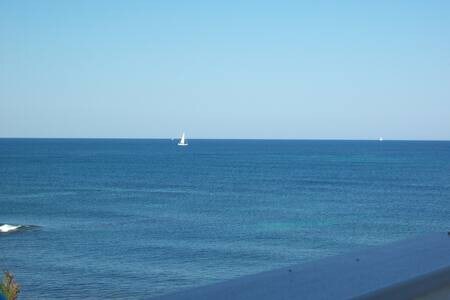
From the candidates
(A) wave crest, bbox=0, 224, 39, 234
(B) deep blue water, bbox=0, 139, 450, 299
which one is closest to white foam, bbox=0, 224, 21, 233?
(A) wave crest, bbox=0, 224, 39, 234

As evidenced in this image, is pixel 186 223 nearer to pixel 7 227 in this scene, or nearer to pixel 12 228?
pixel 12 228

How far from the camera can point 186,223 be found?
41.7 m

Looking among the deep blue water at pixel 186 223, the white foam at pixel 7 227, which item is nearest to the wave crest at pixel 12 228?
the white foam at pixel 7 227

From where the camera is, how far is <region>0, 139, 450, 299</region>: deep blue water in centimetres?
2717

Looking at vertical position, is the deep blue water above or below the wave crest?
above

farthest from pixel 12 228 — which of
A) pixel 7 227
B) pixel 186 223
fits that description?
pixel 186 223

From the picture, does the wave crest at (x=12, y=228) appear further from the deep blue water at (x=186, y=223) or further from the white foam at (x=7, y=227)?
the deep blue water at (x=186, y=223)

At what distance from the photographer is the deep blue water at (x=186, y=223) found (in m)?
27.2

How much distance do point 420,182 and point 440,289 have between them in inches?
2923

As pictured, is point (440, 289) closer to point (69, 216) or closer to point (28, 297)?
point (28, 297)

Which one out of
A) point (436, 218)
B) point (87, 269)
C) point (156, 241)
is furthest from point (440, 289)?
point (436, 218)

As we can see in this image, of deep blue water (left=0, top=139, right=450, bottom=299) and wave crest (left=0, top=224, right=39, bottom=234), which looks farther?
wave crest (left=0, top=224, right=39, bottom=234)

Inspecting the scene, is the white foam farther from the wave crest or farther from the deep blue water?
the deep blue water

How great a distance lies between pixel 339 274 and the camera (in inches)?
82.9
